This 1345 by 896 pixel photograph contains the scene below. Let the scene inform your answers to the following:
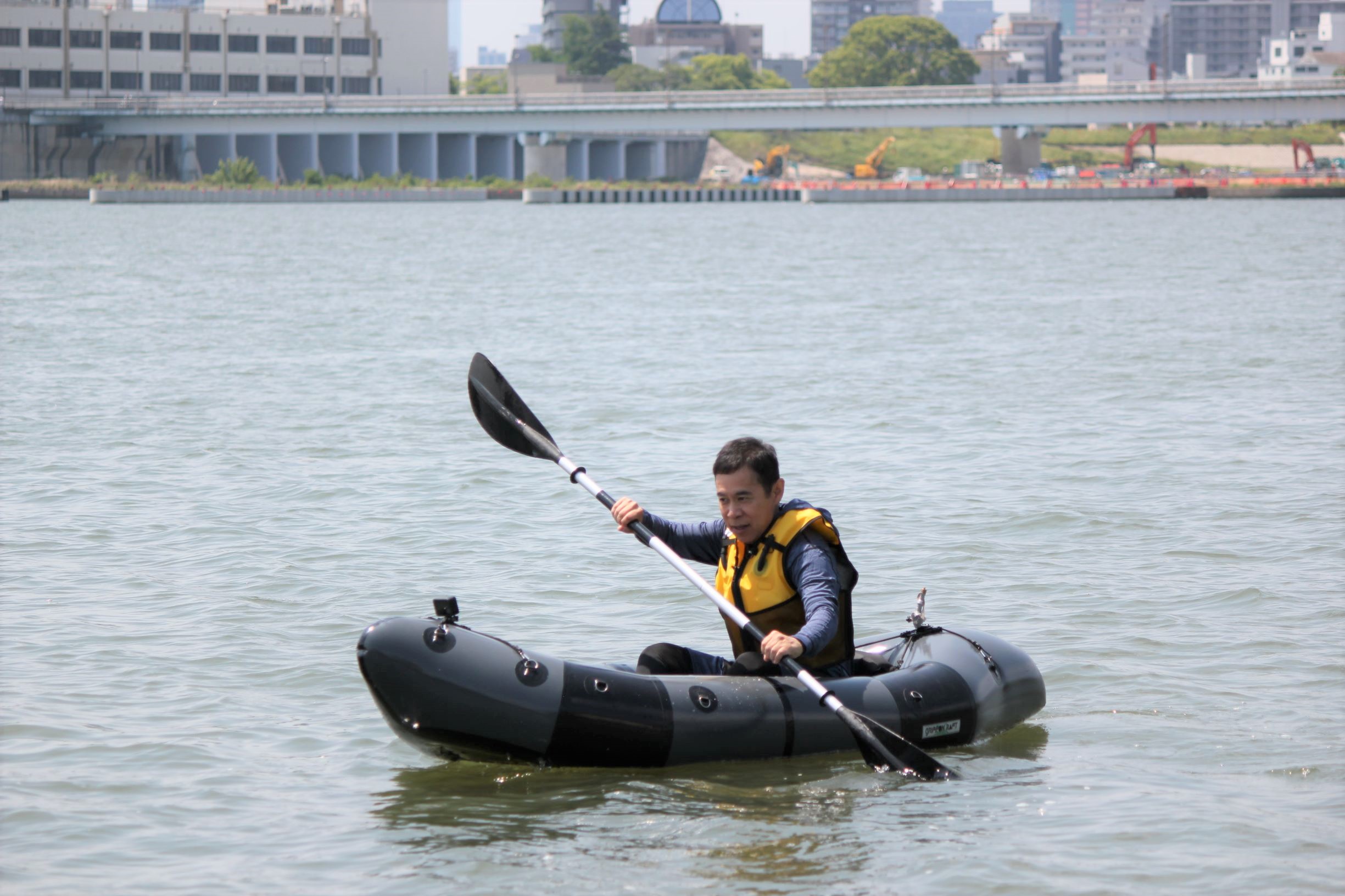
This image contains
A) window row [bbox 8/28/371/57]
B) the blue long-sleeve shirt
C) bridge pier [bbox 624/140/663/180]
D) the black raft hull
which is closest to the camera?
the black raft hull

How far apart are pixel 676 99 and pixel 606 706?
84.8 metres

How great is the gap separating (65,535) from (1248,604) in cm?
745

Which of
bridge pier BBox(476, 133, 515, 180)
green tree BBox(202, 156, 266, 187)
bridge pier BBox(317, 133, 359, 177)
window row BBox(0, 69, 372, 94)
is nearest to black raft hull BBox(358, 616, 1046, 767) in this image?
green tree BBox(202, 156, 266, 187)

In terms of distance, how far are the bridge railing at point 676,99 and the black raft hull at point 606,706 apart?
7776cm

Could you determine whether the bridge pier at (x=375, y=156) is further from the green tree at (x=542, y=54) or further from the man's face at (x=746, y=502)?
Result: the man's face at (x=746, y=502)

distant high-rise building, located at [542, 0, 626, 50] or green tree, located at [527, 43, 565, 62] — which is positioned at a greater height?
distant high-rise building, located at [542, 0, 626, 50]

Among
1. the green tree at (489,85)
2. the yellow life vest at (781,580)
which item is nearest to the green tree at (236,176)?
the green tree at (489,85)

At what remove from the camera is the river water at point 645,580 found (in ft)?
20.2

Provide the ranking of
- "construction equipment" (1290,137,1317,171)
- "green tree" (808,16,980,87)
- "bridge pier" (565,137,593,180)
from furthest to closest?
1. "green tree" (808,16,980,87)
2. "bridge pier" (565,137,593,180)
3. "construction equipment" (1290,137,1317,171)

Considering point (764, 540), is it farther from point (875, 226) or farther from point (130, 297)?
point (875, 226)

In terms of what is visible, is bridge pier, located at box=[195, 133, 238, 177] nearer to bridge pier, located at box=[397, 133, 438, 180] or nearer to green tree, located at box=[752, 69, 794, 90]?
bridge pier, located at box=[397, 133, 438, 180]

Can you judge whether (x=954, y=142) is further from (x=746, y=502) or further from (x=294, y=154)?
(x=746, y=502)

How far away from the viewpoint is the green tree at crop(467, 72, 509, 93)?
504ft

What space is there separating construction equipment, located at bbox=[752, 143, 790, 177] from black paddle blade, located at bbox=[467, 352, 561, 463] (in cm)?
10787
